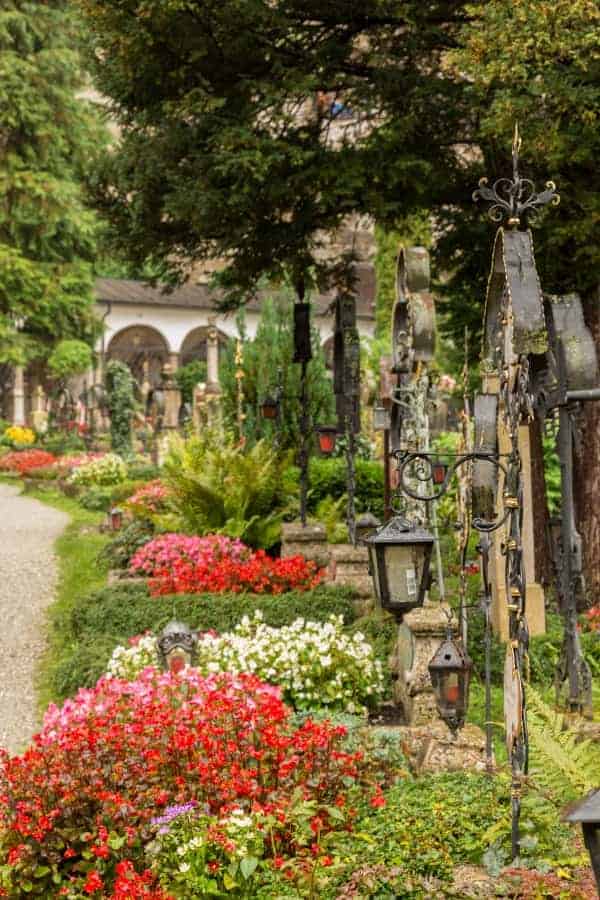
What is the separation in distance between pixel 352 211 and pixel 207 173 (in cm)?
157

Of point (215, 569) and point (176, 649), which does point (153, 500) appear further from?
point (176, 649)

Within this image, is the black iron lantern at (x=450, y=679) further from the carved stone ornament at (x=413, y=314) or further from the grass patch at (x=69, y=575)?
the grass patch at (x=69, y=575)

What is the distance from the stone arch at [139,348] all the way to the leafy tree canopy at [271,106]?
3274 centimetres

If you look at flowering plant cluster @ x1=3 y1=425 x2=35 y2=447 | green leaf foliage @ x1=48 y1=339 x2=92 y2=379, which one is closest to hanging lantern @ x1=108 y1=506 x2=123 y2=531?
flowering plant cluster @ x1=3 y1=425 x2=35 y2=447

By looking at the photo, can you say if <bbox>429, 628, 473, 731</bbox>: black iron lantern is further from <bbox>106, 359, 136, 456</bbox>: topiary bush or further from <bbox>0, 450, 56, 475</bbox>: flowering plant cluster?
<bbox>106, 359, 136, 456</bbox>: topiary bush

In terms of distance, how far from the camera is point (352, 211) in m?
10.5

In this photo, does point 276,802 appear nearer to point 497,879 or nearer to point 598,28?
point 497,879

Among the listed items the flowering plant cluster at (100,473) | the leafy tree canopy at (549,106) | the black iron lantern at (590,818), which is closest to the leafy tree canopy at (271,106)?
the leafy tree canopy at (549,106)

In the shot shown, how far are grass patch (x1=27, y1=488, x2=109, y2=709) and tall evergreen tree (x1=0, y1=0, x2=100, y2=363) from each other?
35.7ft

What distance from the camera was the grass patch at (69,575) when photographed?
8.91m

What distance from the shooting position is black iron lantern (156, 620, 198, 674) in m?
6.64

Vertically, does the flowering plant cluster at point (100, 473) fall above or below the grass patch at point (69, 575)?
above

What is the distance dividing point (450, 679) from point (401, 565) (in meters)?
0.58

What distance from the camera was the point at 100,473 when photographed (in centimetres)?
2077
